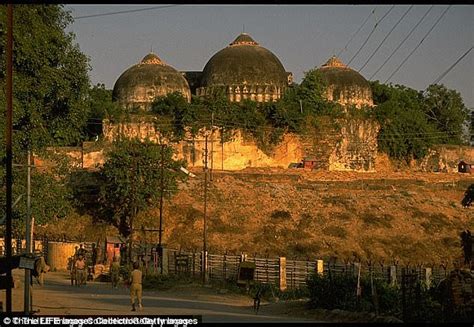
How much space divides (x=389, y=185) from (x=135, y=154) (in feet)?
46.0

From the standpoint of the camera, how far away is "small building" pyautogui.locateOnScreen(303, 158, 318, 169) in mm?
49375

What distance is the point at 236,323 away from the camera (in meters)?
15.1

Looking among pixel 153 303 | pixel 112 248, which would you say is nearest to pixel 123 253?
pixel 112 248

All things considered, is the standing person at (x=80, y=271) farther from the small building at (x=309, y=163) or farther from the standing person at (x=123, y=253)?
the small building at (x=309, y=163)

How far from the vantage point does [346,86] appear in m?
56.0

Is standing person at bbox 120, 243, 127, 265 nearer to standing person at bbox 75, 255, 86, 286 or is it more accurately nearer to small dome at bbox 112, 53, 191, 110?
standing person at bbox 75, 255, 86, 286

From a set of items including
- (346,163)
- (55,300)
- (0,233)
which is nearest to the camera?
(55,300)

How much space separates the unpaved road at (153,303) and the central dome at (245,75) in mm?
26852

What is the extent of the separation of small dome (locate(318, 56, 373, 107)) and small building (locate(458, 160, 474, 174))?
20.7 feet

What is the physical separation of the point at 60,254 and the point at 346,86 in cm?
2883

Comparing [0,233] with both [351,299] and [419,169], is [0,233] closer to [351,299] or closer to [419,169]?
[351,299]

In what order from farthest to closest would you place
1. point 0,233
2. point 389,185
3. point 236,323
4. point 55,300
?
1. point 389,185
2. point 0,233
3. point 55,300
4. point 236,323

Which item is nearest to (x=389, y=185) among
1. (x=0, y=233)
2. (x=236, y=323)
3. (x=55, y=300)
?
(x=0, y=233)

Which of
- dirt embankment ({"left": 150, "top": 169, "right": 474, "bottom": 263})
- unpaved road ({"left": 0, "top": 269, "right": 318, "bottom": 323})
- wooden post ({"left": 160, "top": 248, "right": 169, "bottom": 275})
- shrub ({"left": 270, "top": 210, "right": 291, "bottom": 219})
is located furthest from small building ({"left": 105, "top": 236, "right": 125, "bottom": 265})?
shrub ({"left": 270, "top": 210, "right": 291, "bottom": 219})
